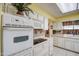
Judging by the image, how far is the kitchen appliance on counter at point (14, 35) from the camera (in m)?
1.00

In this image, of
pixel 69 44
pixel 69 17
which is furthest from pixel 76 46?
pixel 69 17

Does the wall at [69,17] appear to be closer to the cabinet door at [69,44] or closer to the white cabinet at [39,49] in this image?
the cabinet door at [69,44]

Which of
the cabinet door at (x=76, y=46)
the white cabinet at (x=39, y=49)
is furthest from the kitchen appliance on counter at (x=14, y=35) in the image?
the cabinet door at (x=76, y=46)

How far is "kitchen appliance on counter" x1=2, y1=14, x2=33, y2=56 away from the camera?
1.00 meters

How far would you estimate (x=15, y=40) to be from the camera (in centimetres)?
114

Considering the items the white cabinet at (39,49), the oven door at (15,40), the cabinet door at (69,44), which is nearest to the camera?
the oven door at (15,40)

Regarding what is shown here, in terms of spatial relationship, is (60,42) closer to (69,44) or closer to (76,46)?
(69,44)

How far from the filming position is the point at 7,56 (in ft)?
3.31

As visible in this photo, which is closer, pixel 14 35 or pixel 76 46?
pixel 14 35

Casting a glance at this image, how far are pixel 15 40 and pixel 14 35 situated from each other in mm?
Answer: 72

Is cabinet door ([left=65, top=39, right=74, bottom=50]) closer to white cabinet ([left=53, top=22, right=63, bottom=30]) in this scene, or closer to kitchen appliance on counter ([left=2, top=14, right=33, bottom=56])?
white cabinet ([left=53, top=22, right=63, bottom=30])

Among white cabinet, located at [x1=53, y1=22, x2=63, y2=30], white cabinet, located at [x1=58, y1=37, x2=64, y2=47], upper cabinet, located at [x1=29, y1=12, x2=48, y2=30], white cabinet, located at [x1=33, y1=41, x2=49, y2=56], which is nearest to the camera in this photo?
white cabinet, located at [x1=33, y1=41, x2=49, y2=56]

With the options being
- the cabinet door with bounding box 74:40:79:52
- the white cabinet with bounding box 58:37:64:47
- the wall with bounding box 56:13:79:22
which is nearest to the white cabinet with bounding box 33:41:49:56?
the cabinet door with bounding box 74:40:79:52

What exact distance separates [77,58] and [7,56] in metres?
0.85
